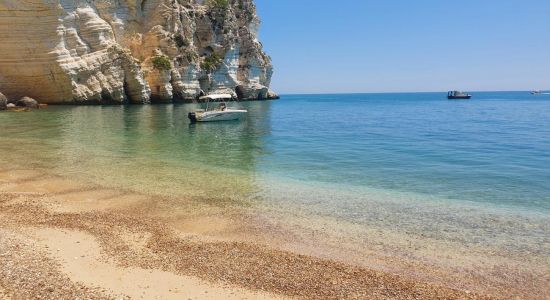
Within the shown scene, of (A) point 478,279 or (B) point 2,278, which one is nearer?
(B) point 2,278

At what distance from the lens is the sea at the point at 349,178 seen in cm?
948

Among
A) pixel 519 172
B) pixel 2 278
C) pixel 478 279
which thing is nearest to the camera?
pixel 2 278

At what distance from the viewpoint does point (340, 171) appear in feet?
55.7

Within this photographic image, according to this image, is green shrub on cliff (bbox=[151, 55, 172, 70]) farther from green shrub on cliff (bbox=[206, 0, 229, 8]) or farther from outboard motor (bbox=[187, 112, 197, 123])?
outboard motor (bbox=[187, 112, 197, 123])

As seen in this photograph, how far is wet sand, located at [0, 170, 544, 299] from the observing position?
6.29 m

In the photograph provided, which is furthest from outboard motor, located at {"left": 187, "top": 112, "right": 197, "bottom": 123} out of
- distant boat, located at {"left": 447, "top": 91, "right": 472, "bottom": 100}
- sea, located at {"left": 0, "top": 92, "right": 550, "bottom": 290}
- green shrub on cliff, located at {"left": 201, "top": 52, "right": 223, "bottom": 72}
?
distant boat, located at {"left": 447, "top": 91, "right": 472, "bottom": 100}

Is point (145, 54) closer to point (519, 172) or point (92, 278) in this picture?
point (519, 172)

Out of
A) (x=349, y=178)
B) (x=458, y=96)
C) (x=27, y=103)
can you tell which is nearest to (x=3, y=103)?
(x=27, y=103)

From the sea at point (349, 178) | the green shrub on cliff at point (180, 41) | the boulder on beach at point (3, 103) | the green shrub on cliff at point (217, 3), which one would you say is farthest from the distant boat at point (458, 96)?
the boulder on beach at point (3, 103)

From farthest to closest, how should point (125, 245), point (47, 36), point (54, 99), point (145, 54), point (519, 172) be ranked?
point (145, 54), point (54, 99), point (47, 36), point (519, 172), point (125, 245)

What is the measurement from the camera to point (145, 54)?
64688 mm

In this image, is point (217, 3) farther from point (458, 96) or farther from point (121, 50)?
point (458, 96)

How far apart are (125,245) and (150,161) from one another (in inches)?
415

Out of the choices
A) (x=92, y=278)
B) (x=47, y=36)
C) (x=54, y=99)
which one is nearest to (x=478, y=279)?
(x=92, y=278)
